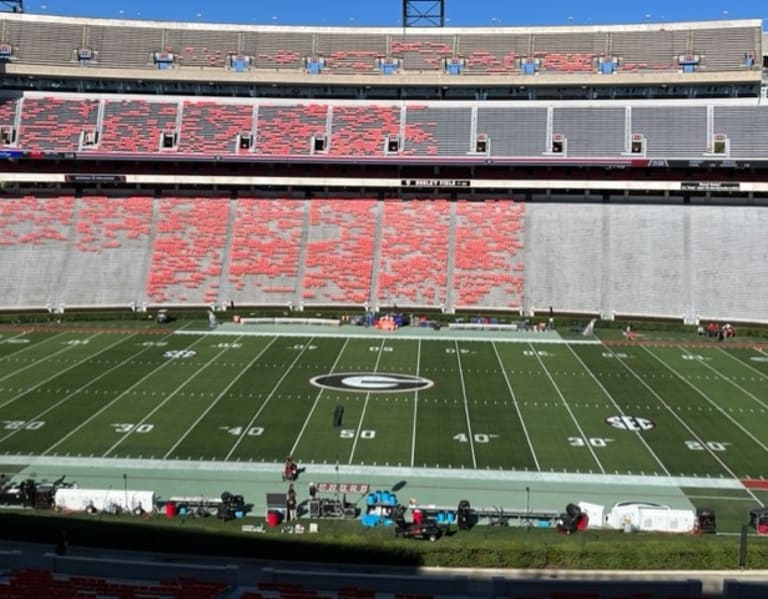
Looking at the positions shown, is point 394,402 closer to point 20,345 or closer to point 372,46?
point 20,345

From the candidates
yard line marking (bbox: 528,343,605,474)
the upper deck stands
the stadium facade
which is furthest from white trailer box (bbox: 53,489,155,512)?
the upper deck stands

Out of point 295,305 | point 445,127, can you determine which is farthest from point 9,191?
point 445,127

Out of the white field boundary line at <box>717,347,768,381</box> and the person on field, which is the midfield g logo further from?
the white field boundary line at <box>717,347,768,381</box>

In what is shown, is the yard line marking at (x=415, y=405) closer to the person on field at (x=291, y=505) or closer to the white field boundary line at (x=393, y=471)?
the white field boundary line at (x=393, y=471)

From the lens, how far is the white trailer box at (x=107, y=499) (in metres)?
20.5

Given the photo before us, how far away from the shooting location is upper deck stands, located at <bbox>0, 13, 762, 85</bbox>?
193ft

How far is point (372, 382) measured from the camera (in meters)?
33.2

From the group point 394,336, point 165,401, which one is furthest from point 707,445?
point 394,336

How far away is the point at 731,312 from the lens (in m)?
45.9

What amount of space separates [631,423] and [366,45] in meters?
43.1

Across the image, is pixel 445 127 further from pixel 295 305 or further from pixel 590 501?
pixel 590 501

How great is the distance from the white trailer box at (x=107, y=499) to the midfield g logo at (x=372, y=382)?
40.7ft

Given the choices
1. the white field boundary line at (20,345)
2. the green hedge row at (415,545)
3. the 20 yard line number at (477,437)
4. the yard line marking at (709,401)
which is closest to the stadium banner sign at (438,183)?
the yard line marking at (709,401)

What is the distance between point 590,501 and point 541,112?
4054 cm
